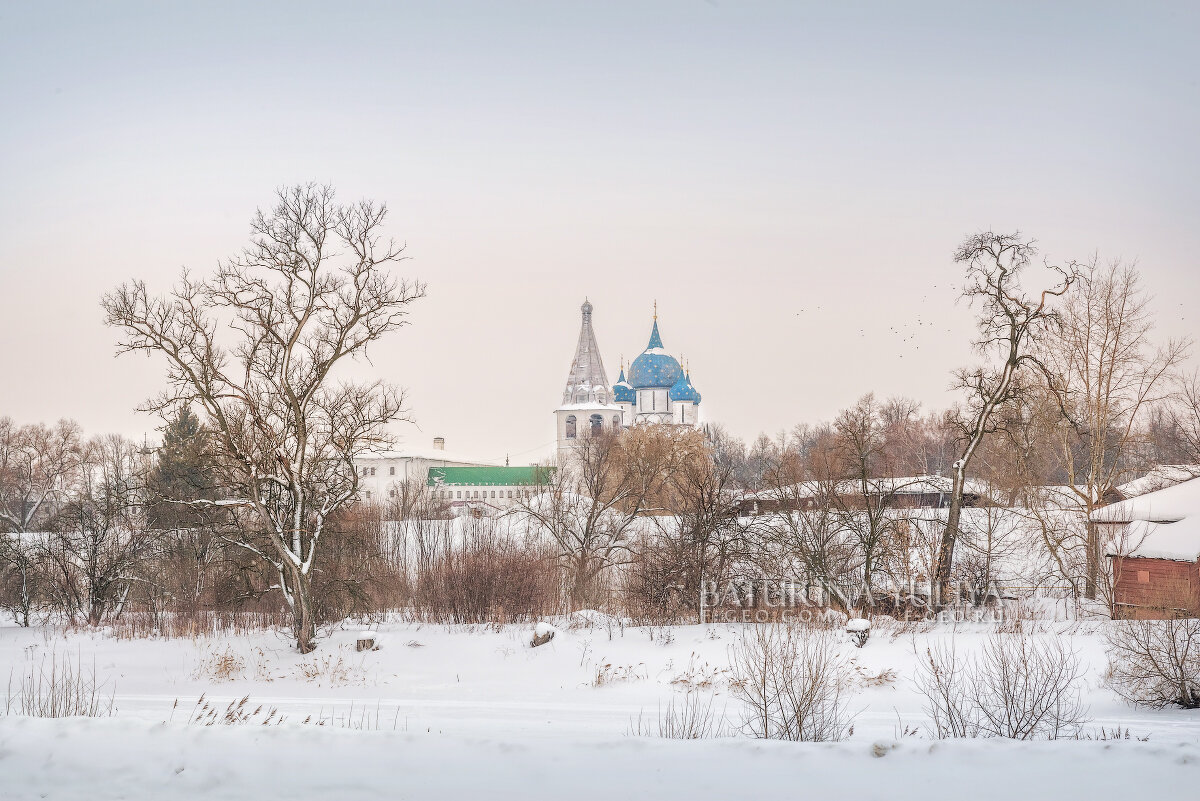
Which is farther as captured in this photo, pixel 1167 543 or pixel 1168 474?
pixel 1168 474

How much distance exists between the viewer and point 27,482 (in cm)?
4559

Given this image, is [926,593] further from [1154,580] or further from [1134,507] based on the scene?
[1134,507]

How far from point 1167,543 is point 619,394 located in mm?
76995

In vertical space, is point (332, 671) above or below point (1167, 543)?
below

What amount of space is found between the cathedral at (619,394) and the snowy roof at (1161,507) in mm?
65368

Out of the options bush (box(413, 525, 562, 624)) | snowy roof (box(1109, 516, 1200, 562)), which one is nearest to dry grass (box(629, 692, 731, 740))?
bush (box(413, 525, 562, 624))

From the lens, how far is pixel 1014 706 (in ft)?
27.8

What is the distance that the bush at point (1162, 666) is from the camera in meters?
10.7

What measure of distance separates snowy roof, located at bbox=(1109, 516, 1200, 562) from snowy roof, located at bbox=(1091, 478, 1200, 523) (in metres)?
Result: 0.28

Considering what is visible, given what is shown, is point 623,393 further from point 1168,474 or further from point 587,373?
point 1168,474

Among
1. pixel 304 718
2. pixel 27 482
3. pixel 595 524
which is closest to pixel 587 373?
pixel 27 482

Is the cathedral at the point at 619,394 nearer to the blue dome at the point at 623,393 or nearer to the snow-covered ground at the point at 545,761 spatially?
the blue dome at the point at 623,393

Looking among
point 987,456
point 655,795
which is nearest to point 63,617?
point 655,795

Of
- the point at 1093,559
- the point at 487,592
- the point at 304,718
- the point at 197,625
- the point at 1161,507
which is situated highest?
the point at 1161,507
